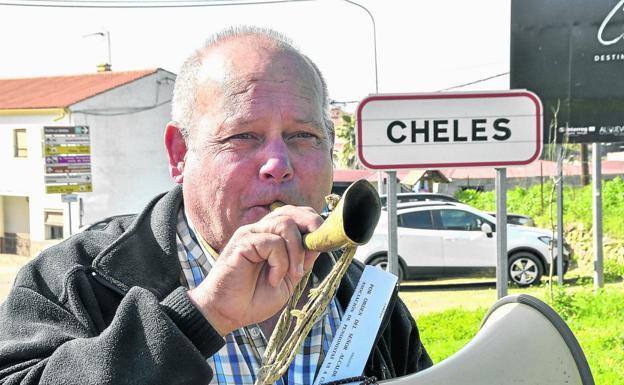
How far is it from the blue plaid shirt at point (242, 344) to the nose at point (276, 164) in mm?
319

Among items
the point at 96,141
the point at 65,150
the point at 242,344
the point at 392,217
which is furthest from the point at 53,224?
the point at 242,344

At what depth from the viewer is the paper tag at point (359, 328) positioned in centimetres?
148

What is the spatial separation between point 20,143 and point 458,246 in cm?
1900

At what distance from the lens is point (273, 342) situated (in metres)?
1.20

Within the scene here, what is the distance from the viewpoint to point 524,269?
41.2 ft

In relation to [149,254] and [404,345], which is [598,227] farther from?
[149,254]

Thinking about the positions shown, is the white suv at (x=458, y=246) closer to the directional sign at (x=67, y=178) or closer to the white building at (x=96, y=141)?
the directional sign at (x=67, y=178)

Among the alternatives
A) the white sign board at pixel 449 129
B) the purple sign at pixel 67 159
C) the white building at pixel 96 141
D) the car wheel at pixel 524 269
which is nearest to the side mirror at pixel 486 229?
the car wheel at pixel 524 269

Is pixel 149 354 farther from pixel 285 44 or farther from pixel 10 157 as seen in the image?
pixel 10 157

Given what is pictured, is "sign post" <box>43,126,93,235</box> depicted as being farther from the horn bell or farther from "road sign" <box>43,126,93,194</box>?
the horn bell

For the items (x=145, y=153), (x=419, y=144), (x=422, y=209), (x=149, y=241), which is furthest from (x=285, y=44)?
(x=145, y=153)

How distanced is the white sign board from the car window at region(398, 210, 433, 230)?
952cm

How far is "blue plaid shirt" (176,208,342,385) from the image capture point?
1.61 metres

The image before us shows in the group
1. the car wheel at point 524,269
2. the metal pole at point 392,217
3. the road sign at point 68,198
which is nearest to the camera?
the metal pole at point 392,217
